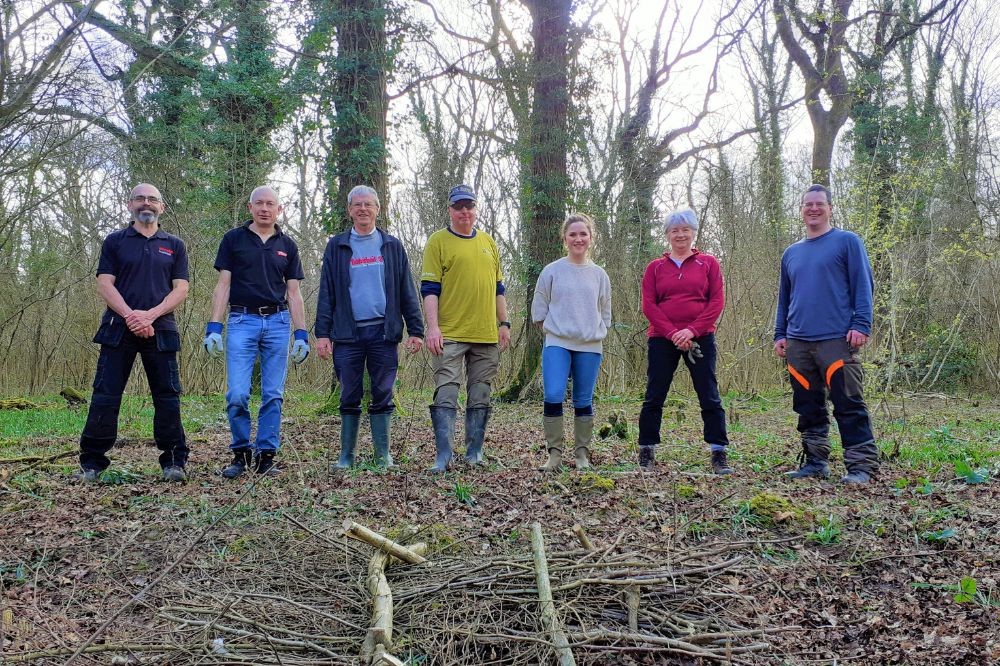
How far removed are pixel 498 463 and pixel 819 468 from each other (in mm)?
2280

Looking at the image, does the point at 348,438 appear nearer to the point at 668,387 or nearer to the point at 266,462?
the point at 266,462

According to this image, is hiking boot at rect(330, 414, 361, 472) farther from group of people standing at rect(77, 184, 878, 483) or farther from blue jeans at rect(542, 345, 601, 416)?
blue jeans at rect(542, 345, 601, 416)

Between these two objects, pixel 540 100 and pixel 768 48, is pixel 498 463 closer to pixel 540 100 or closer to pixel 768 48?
pixel 540 100

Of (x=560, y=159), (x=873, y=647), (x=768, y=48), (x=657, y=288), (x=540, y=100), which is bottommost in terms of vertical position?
(x=873, y=647)

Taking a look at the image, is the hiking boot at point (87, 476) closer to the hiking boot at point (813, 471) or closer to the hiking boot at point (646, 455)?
the hiking boot at point (646, 455)

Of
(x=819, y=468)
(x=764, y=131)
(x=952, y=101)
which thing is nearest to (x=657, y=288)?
(x=819, y=468)

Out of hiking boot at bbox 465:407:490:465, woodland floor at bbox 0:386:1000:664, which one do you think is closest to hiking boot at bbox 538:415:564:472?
woodland floor at bbox 0:386:1000:664

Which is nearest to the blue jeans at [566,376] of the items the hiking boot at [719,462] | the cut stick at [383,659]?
the hiking boot at [719,462]

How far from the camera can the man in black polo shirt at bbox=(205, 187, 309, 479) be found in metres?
5.27

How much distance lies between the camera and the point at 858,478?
489cm

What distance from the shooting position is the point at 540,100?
1123 centimetres

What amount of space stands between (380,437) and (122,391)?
1738 mm

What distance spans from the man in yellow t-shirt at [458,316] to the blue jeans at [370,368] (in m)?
0.32

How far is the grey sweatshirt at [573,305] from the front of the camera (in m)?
5.49
